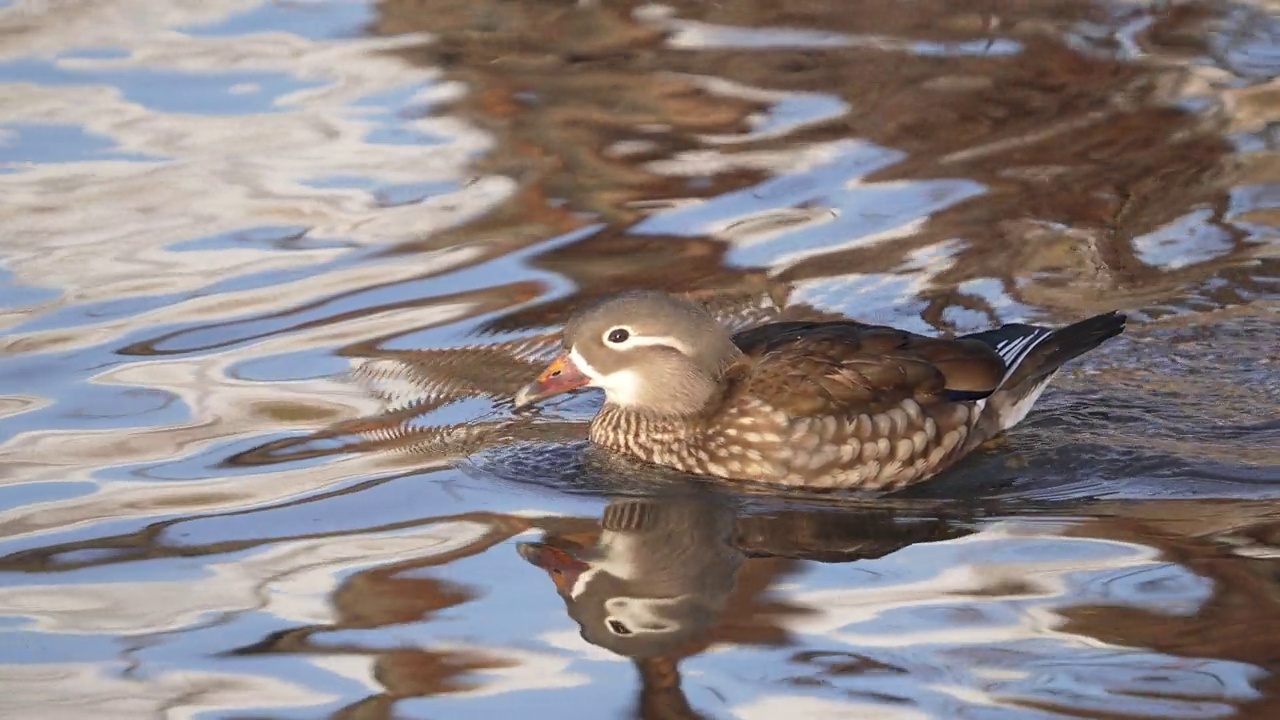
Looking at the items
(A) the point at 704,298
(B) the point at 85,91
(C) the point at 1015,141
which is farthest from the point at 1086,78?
(B) the point at 85,91

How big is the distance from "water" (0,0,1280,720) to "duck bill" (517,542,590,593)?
0.02 meters

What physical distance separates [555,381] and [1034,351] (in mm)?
1935

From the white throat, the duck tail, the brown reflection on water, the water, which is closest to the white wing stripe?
the duck tail

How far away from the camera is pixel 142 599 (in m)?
6.54

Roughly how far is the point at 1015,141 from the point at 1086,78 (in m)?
1.50

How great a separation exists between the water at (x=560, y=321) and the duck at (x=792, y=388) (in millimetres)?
177

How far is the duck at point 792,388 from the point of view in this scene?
7.74 meters

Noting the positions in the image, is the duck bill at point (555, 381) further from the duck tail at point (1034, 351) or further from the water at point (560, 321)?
the duck tail at point (1034, 351)

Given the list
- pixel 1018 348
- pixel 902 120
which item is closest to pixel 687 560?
pixel 1018 348

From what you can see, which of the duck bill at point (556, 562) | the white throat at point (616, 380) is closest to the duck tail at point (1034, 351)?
the white throat at point (616, 380)

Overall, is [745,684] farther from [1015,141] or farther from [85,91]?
[85,91]

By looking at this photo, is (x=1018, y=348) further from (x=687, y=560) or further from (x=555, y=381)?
(x=687, y=560)

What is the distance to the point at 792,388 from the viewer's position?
7.78m

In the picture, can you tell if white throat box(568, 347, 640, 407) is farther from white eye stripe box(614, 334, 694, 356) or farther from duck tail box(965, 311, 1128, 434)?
duck tail box(965, 311, 1128, 434)
